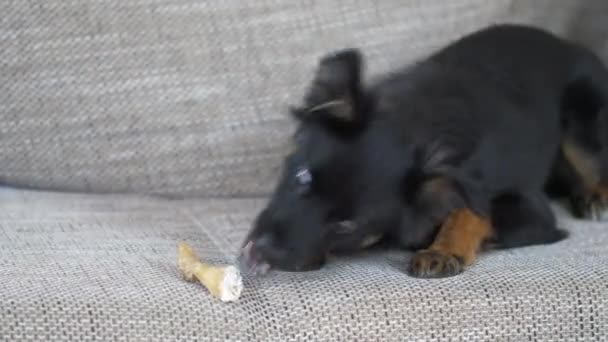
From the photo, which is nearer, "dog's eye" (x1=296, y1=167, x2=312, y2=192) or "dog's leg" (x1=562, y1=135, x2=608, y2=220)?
"dog's eye" (x1=296, y1=167, x2=312, y2=192)

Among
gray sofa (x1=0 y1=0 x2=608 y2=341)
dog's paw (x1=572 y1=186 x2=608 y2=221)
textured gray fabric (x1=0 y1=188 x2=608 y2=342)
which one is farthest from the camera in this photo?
dog's paw (x1=572 y1=186 x2=608 y2=221)

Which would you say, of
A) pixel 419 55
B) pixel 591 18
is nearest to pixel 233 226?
pixel 419 55

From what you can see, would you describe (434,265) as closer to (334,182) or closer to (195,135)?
(334,182)

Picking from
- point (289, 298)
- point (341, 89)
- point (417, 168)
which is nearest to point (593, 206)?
point (417, 168)

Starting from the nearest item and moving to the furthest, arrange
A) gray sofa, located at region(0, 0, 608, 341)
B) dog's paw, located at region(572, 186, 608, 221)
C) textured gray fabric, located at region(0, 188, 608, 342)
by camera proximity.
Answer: textured gray fabric, located at region(0, 188, 608, 342) < gray sofa, located at region(0, 0, 608, 341) < dog's paw, located at region(572, 186, 608, 221)

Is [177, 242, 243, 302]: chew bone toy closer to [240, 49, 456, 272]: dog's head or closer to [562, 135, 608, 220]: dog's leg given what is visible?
[240, 49, 456, 272]: dog's head

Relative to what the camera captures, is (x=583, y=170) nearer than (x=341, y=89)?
No

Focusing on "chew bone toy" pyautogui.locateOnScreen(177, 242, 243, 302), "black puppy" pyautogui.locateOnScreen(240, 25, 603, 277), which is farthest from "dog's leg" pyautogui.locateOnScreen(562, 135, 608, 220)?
"chew bone toy" pyautogui.locateOnScreen(177, 242, 243, 302)
